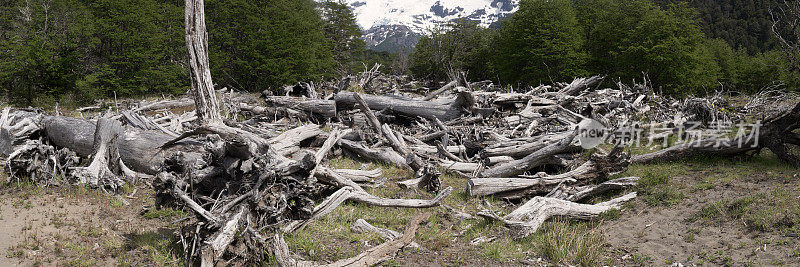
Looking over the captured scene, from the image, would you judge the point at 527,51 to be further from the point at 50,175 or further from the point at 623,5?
the point at 50,175

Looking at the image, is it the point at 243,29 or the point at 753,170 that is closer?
the point at 753,170

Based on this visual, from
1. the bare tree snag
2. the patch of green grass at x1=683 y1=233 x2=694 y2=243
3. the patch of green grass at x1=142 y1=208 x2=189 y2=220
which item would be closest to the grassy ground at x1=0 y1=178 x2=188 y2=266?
the patch of green grass at x1=142 y1=208 x2=189 y2=220

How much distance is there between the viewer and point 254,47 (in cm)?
2434

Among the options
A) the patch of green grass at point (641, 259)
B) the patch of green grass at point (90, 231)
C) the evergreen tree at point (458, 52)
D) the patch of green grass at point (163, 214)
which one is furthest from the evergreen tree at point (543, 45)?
the patch of green grass at point (90, 231)

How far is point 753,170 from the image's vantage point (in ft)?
22.1

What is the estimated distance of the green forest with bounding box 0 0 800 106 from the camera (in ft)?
68.2

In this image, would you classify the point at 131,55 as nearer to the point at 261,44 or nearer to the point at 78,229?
the point at 261,44

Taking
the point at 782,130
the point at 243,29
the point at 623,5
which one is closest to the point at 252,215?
the point at 782,130

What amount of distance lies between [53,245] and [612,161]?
8311 millimetres

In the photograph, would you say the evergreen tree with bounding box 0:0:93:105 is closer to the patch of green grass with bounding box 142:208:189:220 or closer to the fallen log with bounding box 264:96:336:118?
the fallen log with bounding box 264:96:336:118

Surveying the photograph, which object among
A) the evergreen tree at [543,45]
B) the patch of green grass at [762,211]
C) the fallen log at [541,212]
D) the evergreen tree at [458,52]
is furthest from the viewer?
the evergreen tree at [458,52]

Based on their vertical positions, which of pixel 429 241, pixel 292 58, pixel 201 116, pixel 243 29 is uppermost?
pixel 243 29

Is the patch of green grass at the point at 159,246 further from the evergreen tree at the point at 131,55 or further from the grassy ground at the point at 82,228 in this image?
the evergreen tree at the point at 131,55

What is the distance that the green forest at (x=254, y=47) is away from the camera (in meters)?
20.8
